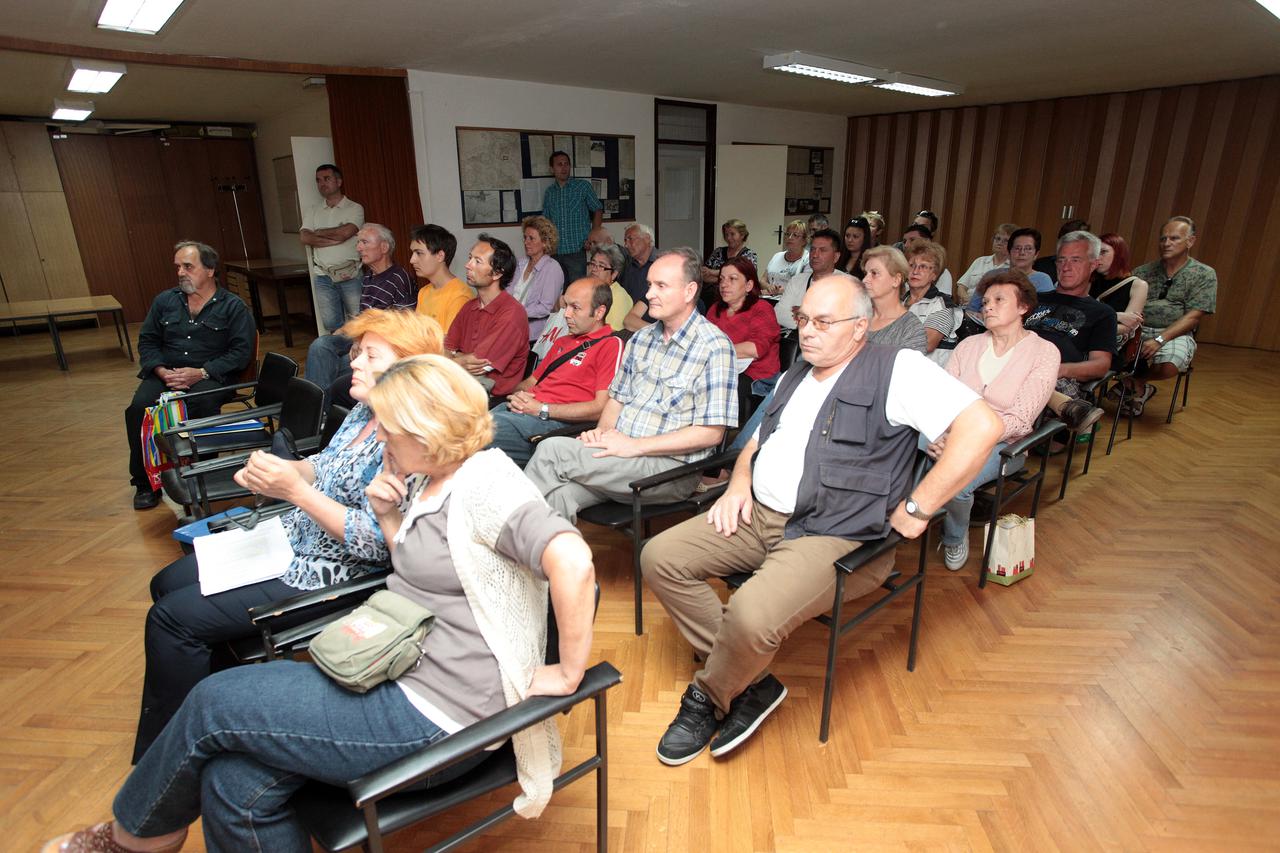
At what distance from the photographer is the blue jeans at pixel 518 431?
10.2ft

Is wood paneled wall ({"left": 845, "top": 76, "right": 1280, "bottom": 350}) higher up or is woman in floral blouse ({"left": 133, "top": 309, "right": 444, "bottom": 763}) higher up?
wood paneled wall ({"left": 845, "top": 76, "right": 1280, "bottom": 350})

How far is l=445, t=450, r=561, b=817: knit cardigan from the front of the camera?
1.35 m

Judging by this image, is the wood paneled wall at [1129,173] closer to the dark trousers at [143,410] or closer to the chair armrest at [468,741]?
the chair armrest at [468,741]

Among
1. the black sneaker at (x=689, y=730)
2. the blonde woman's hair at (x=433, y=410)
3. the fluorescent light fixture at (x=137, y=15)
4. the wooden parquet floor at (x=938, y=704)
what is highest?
the fluorescent light fixture at (x=137, y=15)

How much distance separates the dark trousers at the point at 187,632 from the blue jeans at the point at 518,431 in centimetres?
135

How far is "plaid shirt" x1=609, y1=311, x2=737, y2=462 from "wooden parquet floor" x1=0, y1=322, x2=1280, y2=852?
766 millimetres

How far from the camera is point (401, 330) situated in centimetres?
205

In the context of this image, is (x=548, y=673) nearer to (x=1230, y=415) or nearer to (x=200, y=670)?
(x=200, y=670)

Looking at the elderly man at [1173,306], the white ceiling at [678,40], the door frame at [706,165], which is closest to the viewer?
the white ceiling at [678,40]

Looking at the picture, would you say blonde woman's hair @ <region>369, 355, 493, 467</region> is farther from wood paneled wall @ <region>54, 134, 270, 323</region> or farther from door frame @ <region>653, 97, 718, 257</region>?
wood paneled wall @ <region>54, 134, 270, 323</region>

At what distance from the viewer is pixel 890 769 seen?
1.98 meters

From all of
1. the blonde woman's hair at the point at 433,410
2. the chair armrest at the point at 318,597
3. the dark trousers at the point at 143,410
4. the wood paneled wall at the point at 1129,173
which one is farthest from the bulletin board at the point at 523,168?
Result: the blonde woman's hair at the point at 433,410

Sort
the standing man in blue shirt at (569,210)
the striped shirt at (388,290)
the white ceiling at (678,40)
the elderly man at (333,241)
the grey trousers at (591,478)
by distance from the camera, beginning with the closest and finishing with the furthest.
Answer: the grey trousers at (591,478) → the white ceiling at (678,40) → the striped shirt at (388,290) → the elderly man at (333,241) → the standing man in blue shirt at (569,210)

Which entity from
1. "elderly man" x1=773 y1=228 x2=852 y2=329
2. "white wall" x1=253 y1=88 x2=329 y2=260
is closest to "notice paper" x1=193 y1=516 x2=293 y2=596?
"elderly man" x1=773 y1=228 x2=852 y2=329
